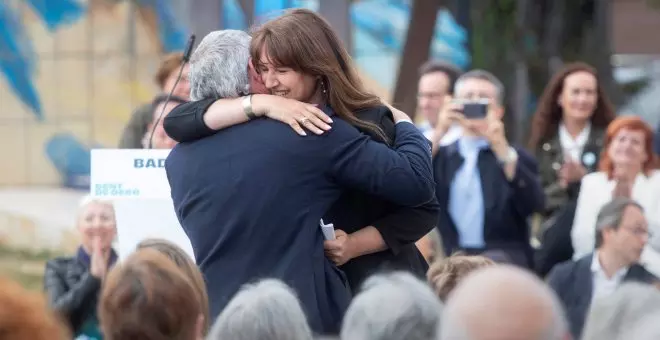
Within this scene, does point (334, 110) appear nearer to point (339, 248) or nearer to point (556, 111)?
point (339, 248)

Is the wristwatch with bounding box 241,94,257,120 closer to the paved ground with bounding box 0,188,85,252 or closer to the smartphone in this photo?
the smartphone

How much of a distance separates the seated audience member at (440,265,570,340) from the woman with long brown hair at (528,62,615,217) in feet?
14.1

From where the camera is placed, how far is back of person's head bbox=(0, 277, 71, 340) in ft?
6.97

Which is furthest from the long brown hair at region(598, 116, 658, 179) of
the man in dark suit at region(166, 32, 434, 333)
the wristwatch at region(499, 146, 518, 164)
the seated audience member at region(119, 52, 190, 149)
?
the man in dark suit at region(166, 32, 434, 333)

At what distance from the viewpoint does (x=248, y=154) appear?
3.28 m

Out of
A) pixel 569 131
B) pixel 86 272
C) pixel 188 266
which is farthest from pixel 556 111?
pixel 188 266

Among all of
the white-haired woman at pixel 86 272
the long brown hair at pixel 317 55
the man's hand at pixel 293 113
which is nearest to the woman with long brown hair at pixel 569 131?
the white-haired woman at pixel 86 272

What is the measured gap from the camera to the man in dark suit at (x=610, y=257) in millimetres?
5625

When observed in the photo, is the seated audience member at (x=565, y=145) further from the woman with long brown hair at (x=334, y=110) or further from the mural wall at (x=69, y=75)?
the mural wall at (x=69, y=75)

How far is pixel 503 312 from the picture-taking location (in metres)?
2.03

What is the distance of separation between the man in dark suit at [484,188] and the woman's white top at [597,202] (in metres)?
0.28

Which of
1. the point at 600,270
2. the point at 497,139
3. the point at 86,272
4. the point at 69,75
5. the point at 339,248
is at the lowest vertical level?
the point at 86,272

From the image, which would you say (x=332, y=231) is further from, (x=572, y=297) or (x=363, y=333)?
(x=572, y=297)

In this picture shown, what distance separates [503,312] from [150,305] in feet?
2.61
